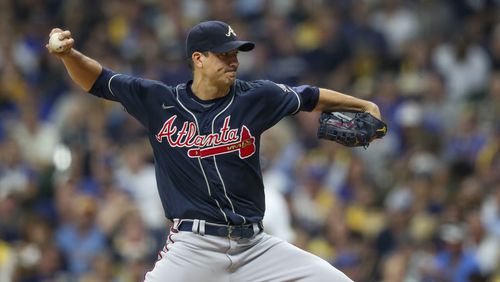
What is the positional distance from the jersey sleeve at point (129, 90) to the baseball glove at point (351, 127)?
98 centimetres

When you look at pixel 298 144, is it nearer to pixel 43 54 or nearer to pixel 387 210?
pixel 387 210

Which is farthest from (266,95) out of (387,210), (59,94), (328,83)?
(59,94)

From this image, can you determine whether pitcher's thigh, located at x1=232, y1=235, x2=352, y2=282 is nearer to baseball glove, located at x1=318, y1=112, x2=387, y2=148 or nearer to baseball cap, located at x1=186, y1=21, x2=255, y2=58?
baseball glove, located at x1=318, y1=112, x2=387, y2=148

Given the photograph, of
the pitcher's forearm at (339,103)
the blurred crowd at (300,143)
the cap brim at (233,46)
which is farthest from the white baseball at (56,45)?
the blurred crowd at (300,143)

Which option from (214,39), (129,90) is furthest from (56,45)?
(214,39)

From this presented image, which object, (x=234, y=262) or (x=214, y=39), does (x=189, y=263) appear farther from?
(x=214, y=39)

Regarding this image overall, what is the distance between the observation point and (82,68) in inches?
263

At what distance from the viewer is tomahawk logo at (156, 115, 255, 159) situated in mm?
6512

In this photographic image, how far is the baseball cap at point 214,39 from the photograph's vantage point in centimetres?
653

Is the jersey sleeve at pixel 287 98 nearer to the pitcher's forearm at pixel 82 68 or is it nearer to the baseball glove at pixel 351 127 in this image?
the baseball glove at pixel 351 127

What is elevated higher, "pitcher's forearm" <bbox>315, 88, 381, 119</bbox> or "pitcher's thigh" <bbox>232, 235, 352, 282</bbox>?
"pitcher's forearm" <bbox>315, 88, 381, 119</bbox>

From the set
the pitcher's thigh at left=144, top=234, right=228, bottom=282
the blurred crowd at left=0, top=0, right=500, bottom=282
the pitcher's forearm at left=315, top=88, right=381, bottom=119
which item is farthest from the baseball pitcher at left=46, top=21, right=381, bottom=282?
the blurred crowd at left=0, top=0, right=500, bottom=282

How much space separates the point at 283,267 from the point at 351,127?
0.88 meters

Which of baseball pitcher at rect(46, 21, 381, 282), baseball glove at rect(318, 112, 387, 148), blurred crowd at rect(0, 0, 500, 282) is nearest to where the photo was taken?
baseball pitcher at rect(46, 21, 381, 282)
